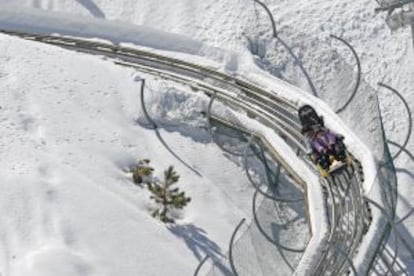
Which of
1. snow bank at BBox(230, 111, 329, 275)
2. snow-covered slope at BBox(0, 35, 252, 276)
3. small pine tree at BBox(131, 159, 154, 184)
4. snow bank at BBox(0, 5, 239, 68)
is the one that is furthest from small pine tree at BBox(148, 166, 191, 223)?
snow bank at BBox(0, 5, 239, 68)

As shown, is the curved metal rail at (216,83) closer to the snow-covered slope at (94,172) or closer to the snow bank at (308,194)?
the snow bank at (308,194)

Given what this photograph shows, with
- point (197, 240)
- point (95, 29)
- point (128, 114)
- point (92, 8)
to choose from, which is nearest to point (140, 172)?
point (197, 240)

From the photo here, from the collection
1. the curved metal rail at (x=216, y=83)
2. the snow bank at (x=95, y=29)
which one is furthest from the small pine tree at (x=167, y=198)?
the snow bank at (x=95, y=29)

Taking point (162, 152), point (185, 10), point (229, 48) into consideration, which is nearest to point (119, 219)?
point (162, 152)

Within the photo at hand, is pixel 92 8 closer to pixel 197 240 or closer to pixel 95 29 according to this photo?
pixel 95 29

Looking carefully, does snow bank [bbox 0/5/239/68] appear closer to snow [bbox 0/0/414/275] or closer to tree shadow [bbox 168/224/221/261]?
snow [bbox 0/0/414/275]
